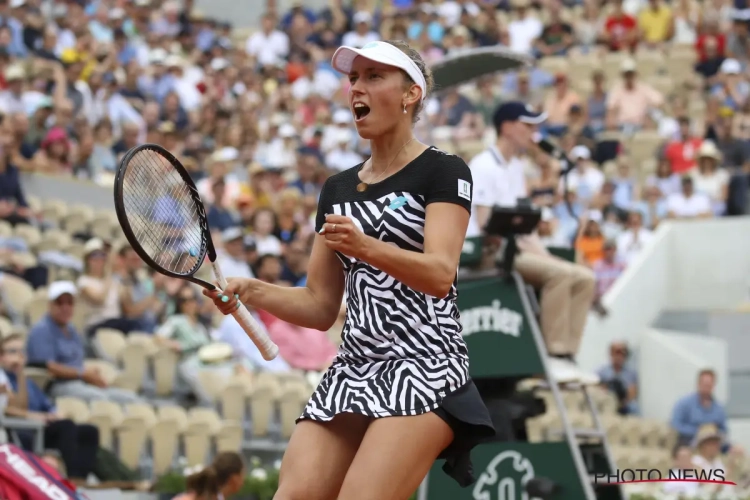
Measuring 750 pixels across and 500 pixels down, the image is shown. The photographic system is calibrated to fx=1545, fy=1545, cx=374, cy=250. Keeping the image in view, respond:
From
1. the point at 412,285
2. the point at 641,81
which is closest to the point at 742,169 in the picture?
the point at 641,81

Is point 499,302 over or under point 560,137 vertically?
under

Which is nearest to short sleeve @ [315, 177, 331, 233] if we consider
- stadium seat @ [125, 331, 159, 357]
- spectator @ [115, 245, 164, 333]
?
stadium seat @ [125, 331, 159, 357]

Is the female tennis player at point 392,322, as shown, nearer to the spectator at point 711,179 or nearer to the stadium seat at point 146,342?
the stadium seat at point 146,342

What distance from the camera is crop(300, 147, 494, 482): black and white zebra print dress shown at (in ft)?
15.0

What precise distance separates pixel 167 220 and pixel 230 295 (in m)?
0.77

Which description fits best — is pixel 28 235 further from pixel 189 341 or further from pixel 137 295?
pixel 189 341

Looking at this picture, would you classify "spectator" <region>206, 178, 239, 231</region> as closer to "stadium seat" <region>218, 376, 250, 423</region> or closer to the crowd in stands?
the crowd in stands

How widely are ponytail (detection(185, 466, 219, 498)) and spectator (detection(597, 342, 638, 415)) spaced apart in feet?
27.2

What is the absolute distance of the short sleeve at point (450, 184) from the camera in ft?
15.1

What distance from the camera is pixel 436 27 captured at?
24.0 m

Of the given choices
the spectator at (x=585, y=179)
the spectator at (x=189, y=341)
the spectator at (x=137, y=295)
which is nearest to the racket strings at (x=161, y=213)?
the spectator at (x=189, y=341)

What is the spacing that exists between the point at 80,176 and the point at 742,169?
27.7ft

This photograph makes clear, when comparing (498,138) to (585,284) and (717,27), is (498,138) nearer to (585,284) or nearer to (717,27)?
(585,284)

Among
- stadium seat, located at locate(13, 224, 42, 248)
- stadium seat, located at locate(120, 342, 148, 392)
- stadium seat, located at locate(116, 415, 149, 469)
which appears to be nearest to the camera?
stadium seat, located at locate(116, 415, 149, 469)
